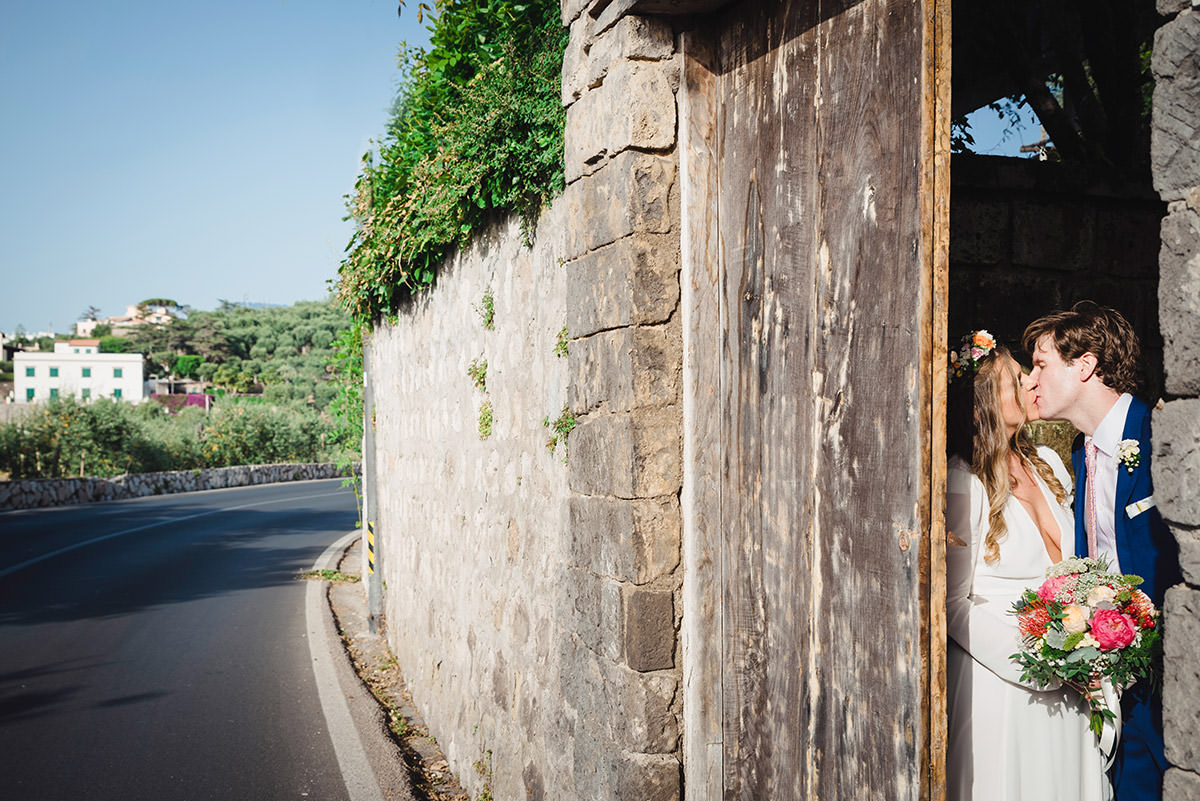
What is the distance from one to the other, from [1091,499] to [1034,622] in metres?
0.66

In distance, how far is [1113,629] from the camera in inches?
83.7

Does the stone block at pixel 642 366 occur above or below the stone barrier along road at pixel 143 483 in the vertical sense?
above

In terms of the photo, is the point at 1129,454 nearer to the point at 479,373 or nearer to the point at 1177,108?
the point at 1177,108

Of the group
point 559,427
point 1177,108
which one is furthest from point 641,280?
point 1177,108

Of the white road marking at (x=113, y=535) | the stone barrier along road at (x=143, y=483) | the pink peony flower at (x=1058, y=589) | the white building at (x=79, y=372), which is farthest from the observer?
the white building at (x=79, y=372)

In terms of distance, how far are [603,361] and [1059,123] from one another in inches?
151

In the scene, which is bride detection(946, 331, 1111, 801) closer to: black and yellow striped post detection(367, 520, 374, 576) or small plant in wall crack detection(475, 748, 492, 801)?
small plant in wall crack detection(475, 748, 492, 801)

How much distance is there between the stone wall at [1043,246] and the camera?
3.97 metres

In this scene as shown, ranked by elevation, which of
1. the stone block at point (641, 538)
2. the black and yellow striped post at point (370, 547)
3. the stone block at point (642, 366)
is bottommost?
the black and yellow striped post at point (370, 547)

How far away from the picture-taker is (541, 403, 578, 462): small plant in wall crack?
315 centimetres

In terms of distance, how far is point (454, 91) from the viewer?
16.0ft

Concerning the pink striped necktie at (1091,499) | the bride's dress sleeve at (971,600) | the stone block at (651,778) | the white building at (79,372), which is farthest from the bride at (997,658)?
the white building at (79,372)

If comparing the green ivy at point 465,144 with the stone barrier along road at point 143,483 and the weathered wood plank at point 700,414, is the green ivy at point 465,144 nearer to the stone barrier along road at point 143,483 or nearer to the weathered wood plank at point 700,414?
the weathered wood plank at point 700,414

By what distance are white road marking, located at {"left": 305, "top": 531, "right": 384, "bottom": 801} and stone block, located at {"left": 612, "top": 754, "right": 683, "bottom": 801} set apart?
2919 millimetres
